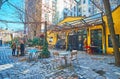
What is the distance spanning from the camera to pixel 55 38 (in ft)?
110

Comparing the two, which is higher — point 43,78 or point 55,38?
point 55,38

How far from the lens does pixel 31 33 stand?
3991cm

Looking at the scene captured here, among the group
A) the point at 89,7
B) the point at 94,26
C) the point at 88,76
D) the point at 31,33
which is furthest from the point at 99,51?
the point at 89,7

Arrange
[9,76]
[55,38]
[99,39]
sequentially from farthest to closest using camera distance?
1. [55,38]
2. [99,39]
3. [9,76]

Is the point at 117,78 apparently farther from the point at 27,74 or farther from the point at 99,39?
the point at 99,39

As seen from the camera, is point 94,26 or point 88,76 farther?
point 94,26

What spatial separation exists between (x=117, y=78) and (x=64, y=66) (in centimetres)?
391

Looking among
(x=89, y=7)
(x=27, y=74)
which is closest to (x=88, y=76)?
(x=27, y=74)

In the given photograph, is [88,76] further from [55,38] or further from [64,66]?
[55,38]

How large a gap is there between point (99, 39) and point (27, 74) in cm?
1275

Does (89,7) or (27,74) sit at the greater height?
(89,7)

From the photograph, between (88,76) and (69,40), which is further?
(69,40)

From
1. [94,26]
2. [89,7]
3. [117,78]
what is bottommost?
[117,78]

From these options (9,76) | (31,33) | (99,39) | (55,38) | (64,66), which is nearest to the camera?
(9,76)
